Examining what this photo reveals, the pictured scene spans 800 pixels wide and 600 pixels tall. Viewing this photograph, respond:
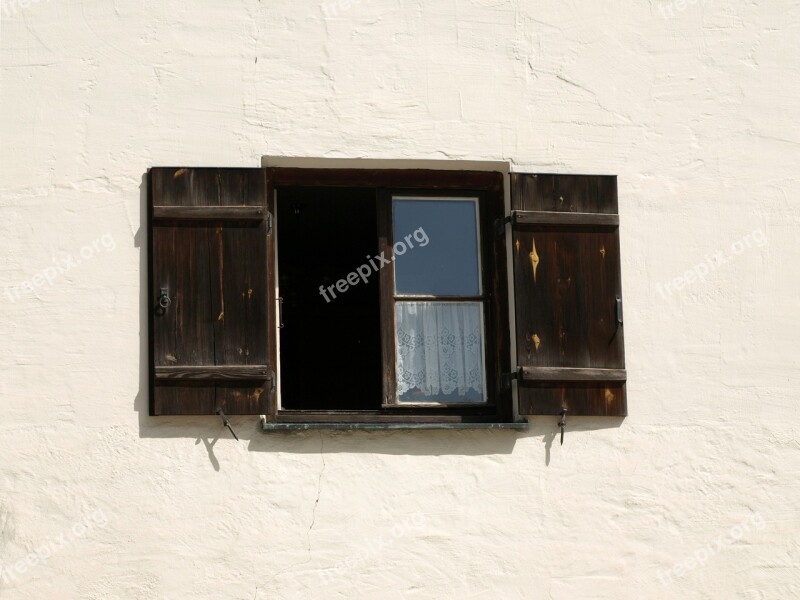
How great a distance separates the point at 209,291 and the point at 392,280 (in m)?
0.78

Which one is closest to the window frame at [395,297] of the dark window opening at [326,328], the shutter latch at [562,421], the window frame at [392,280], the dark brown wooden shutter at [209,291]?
the window frame at [392,280]

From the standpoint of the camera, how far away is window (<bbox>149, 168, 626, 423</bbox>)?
17.0 ft

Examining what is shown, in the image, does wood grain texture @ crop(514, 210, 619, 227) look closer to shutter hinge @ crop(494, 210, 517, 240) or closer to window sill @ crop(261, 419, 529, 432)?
shutter hinge @ crop(494, 210, 517, 240)

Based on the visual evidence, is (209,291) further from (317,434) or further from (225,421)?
(317,434)

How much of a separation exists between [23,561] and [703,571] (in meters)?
2.63

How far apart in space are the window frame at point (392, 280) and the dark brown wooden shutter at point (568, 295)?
174 millimetres

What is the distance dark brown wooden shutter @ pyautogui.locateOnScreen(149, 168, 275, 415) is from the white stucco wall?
9 centimetres

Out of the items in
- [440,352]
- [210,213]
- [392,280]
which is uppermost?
[210,213]

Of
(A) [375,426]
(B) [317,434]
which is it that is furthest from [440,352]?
(B) [317,434]

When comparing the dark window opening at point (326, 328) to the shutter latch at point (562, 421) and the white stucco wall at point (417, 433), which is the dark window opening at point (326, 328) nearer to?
the white stucco wall at point (417, 433)

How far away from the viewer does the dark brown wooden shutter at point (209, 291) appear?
5.12 metres

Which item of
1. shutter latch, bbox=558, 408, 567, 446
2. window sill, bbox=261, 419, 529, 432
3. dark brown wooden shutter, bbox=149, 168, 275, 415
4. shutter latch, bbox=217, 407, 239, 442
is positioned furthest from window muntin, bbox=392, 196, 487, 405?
shutter latch, bbox=217, 407, 239, 442

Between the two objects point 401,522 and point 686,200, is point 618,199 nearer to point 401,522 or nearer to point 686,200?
point 686,200

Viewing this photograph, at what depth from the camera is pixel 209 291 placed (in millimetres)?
5211
